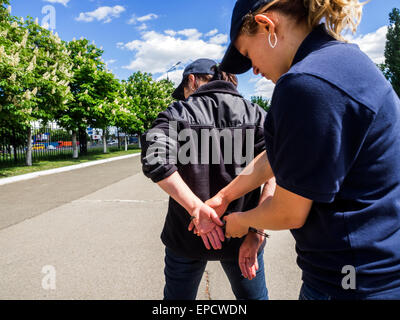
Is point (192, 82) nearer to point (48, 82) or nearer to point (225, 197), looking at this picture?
point (225, 197)

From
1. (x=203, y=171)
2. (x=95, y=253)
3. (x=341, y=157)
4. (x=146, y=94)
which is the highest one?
(x=146, y=94)

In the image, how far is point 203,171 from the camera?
159 centimetres

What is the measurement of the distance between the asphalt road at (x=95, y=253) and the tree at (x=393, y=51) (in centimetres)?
4565

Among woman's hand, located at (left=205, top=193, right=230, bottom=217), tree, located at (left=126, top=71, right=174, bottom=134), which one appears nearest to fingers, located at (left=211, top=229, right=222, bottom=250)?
woman's hand, located at (left=205, top=193, right=230, bottom=217)

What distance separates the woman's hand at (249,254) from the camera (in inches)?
63.2

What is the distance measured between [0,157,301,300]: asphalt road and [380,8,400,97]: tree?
45646 mm

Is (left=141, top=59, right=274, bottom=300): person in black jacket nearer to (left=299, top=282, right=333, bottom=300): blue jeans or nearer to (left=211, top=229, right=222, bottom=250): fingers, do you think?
(left=211, top=229, right=222, bottom=250): fingers

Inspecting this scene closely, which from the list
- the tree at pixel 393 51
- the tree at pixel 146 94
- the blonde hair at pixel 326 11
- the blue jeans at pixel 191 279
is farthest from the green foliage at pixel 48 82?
the tree at pixel 393 51

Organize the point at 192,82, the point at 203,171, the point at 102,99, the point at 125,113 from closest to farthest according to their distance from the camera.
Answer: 1. the point at 203,171
2. the point at 192,82
3. the point at 102,99
4. the point at 125,113

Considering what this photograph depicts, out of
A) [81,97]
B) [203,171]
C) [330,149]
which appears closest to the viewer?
[330,149]

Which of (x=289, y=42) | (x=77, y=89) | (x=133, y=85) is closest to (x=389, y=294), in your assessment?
(x=289, y=42)

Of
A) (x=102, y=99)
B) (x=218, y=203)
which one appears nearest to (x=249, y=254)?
(x=218, y=203)

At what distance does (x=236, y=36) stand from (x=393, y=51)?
165 feet

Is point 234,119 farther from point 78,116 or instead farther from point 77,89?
point 77,89
